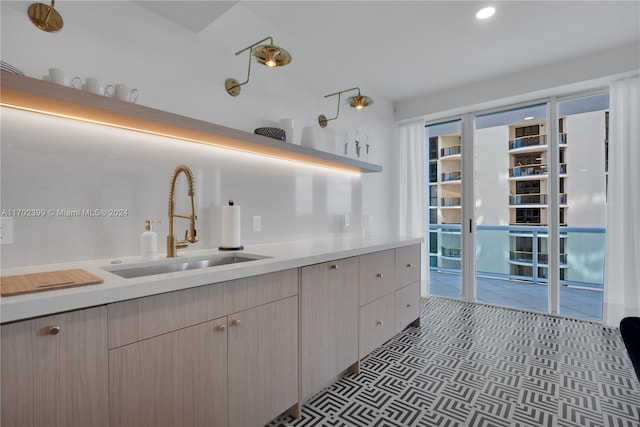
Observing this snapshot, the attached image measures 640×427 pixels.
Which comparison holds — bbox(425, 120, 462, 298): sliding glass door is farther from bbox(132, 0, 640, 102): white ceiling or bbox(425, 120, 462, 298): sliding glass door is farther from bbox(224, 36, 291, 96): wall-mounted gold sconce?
bbox(224, 36, 291, 96): wall-mounted gold sconce

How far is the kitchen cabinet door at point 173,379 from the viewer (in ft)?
3.25

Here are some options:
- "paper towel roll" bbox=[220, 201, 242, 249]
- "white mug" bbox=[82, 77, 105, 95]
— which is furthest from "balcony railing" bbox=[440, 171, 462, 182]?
"white mug" bbox=[82, 77, 105, 95]

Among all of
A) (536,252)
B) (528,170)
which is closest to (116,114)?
(528,170)

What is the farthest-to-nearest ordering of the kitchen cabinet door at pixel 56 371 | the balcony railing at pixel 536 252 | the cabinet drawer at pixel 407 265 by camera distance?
the balcony railing at pixel 536 252 < the cabinet drawer at pixel 407 265 < the kitchen cabinet door at pixel 56 371

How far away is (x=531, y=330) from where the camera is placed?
2.93 meters

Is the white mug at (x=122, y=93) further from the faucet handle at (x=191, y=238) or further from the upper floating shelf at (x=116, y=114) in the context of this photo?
the faucet handle at (x=191, y=238)

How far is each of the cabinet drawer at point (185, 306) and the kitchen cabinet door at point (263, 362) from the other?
0.21 ft

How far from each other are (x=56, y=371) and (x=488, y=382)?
7.42 feet

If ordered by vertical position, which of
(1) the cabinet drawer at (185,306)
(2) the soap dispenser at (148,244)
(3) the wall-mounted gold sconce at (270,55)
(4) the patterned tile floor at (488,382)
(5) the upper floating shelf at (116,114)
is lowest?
(4) the patterned tile floor at (488,382)

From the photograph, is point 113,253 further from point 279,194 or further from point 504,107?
point 504,107

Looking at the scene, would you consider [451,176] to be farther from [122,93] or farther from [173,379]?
[173,379]

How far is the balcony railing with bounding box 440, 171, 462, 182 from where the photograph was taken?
4008 millimetres

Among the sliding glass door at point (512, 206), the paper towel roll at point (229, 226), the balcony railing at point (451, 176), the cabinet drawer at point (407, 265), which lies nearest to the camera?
the paper towel roll at point (229, 226)

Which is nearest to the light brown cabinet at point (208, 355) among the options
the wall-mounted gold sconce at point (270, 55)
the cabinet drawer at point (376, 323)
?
the cabinet drawer at point (376, 323)
